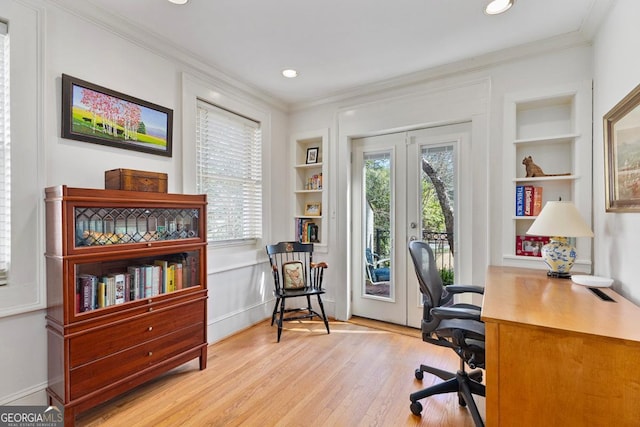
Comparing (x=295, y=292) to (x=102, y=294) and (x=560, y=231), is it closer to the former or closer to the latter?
(x=102, y=294)

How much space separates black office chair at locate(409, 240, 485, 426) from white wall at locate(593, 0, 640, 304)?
790 millimetres

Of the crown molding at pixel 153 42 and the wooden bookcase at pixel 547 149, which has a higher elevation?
the crown molding at pixel 153 42

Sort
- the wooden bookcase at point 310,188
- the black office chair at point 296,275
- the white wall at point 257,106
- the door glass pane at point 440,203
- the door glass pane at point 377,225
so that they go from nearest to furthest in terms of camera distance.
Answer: the white wall at point 257,106
the door glass pane at point 440,203
the black office chair at point 296,275
the door glass pane at point 377,225
the wooden bookcase at point 310,188

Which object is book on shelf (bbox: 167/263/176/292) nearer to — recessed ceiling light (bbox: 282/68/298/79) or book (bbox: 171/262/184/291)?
book (bbox: 171/262/184/291)

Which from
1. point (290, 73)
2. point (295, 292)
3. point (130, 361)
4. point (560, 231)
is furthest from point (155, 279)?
point (560, 231)

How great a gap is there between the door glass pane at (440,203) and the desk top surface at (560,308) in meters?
1.09

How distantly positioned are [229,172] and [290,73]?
3.79 ft

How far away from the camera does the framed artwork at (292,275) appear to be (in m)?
3.32

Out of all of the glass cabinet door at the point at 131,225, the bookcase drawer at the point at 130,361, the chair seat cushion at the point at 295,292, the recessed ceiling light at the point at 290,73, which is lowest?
the bookcase drawer at the point at 130,361

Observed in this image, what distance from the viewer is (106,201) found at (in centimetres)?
186

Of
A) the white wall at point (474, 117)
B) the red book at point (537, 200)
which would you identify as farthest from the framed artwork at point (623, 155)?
the white wall at point (474, 117)

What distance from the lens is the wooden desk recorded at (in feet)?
3.61

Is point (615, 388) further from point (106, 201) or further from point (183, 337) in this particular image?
point (106, 201)

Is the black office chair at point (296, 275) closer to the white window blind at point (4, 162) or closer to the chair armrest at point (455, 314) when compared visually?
the chair armrest at point (455, 314)
